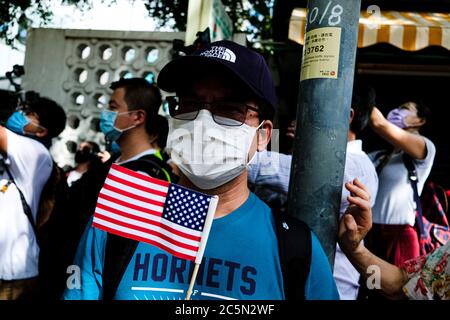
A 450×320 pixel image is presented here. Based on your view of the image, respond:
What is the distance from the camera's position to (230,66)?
162 centimetres

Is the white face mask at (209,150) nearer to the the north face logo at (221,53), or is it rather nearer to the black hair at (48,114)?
the the north face logo at (221,53)

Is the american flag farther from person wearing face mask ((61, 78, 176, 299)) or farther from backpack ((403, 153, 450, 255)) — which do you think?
backpack ((403, 153, 450, 255))

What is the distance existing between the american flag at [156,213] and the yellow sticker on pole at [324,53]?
78 cm

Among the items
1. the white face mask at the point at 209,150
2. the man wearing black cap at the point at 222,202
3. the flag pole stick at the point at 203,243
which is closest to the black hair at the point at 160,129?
the man wearing black cap at the point at 222,202

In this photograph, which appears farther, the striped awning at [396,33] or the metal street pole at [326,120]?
the striped awning at [396,33]

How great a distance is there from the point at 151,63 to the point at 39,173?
10.4 ft

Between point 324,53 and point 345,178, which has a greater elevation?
point 324,53

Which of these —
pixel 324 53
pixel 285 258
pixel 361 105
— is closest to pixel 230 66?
pixel 324 53

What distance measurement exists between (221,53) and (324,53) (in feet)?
1.54

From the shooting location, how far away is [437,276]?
1.72 m

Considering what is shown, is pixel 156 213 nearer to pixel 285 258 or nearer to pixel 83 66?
pixel 285 258

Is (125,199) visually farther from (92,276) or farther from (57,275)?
(57,275)

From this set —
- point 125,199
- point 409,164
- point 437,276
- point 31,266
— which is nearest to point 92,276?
point 125,199

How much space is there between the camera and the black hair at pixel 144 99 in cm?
342
